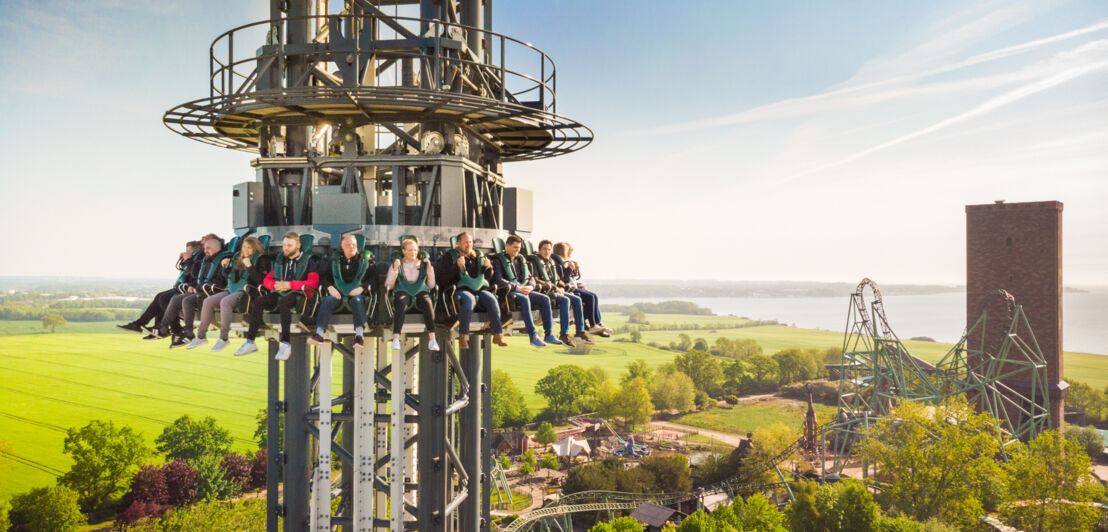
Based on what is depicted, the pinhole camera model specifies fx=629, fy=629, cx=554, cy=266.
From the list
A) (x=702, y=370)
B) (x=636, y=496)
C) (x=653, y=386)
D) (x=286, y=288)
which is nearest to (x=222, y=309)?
(x=286, y=288)

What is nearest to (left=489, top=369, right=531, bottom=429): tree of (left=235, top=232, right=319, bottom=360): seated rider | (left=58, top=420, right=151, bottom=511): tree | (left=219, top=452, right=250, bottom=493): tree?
(left=219, top=452, right=250, bottom=493): tree

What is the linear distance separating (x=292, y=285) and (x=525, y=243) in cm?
458

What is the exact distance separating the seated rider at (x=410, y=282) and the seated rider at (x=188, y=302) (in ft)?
11.4

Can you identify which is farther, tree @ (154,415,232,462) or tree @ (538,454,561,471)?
tree @ (538,454,561,471)

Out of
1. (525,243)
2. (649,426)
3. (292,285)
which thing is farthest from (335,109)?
(649,426)

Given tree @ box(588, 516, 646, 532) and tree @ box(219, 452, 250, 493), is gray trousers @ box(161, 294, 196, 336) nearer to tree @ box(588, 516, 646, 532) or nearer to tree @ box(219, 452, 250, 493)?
tree @ box(588, 516, 646, 532)

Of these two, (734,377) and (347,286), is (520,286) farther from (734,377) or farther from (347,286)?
(734,377)

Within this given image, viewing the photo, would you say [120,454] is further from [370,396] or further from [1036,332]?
[1036,332]

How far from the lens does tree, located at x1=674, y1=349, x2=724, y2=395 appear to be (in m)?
84.1

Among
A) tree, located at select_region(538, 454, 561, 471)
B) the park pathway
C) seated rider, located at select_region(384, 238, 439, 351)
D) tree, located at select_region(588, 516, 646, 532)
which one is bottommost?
the park pathway

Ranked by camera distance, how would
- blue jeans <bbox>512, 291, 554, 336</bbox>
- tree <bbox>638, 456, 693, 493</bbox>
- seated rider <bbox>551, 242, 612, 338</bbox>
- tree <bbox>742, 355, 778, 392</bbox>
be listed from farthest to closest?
tree <bbox>742, 355, 778, 392</bbox> < tree <bbox>638, 456, 693, 493</bbox> < seated rider <bbox>551, 242, 612, 338</bbox> < blue jeans <bbox>512, 291, 554, 336</bbox>

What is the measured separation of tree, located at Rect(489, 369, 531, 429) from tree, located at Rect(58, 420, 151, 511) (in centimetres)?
3131

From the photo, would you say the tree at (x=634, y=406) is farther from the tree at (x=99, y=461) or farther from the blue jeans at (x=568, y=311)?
the blue jeans at (x=568, y=311)

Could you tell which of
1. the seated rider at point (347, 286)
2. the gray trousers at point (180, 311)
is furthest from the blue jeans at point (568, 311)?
the gray trousers at point (180, 311)
